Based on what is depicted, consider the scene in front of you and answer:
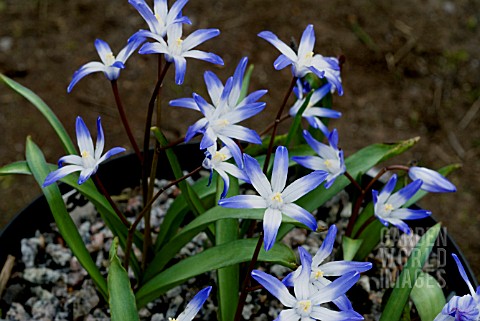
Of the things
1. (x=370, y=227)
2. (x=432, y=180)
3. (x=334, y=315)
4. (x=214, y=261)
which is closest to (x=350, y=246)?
(x=370, y=227)

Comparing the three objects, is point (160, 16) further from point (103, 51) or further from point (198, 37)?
point (103, 51)

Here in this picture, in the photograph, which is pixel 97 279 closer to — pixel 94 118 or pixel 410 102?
pixel 94 118

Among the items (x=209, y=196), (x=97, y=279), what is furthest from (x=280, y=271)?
(x=97, y=279)

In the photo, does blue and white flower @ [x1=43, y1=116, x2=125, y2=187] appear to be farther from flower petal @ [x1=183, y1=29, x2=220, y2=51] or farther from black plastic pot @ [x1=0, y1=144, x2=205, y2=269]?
black plastic pot @ [x1=0, y1=144, x2=205, y2=269]

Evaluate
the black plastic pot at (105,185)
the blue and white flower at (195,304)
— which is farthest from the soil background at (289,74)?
the blue and white flower at (195,304)

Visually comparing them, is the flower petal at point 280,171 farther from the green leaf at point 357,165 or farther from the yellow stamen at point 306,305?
the green leaf at point 357,165

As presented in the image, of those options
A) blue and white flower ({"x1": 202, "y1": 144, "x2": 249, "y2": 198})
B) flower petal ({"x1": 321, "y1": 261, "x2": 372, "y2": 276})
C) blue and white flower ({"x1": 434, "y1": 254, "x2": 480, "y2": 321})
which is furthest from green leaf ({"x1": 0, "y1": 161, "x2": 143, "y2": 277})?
blue and white flower ({"x1": 434, "y1": 254, "x2": 480, "y2": 321})
